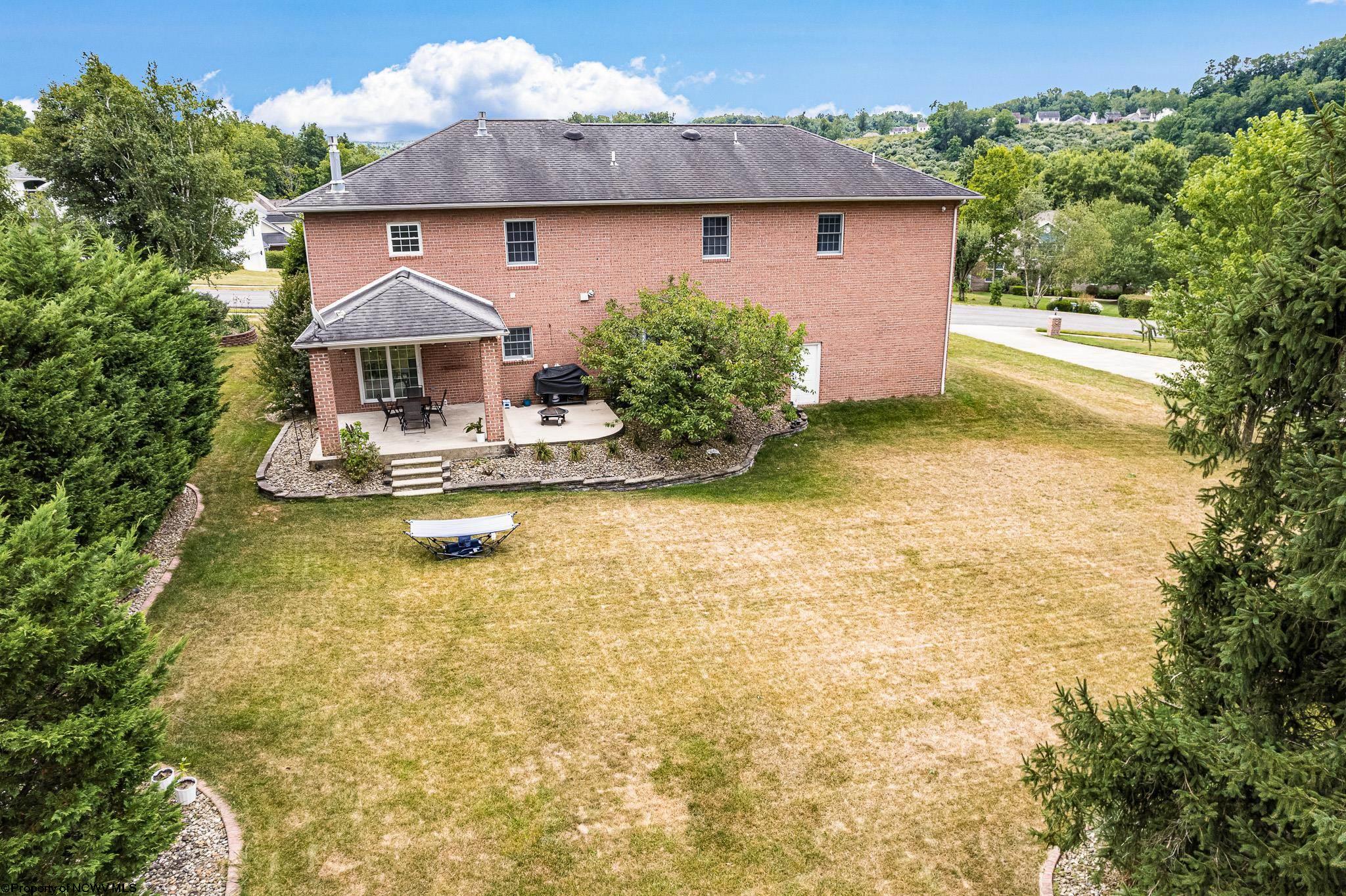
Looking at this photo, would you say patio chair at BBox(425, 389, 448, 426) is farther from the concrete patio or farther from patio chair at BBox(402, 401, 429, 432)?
patio chair at BBox(402, 401, 429, 432)

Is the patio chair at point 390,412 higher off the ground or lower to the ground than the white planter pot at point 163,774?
higher

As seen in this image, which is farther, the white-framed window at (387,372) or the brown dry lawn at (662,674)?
the white-framed window at (387,372)

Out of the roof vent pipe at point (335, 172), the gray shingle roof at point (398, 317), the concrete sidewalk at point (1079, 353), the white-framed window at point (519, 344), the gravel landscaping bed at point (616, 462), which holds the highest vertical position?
the roof vent pipe at point (335, 172)

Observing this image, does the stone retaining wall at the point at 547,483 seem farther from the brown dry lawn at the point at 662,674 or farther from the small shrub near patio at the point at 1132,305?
the small shrub near patio at the point at 1132,305

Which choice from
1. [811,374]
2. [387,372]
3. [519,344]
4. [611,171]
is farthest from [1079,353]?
[387,372]

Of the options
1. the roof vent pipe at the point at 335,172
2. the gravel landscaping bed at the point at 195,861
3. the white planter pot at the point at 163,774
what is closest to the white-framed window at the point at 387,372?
the roof vent pipe at the point at 335,172

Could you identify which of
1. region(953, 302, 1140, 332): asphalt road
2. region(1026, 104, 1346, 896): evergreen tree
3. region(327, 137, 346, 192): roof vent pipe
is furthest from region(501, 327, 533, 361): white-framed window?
region(953, 302, 1140, 332): asphalt road

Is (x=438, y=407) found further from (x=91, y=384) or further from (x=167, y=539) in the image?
(x=91, y=384)
